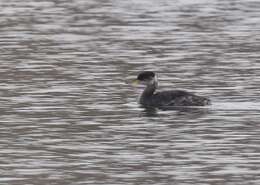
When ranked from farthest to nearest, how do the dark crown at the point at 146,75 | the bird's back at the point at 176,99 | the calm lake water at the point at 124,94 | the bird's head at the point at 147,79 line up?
the dark crown at the point at 146,75
the bird's head at the point at 147,79
the bird's back at the point at 176,99
the calm lake water at the point at 124,94

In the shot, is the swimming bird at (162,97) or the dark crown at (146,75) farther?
the dark crown at (146,75)

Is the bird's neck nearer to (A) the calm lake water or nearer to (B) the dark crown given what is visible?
(B) the dark crown

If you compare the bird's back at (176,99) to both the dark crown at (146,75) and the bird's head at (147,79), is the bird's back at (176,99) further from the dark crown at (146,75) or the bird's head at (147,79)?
the dark crown at (146,75)

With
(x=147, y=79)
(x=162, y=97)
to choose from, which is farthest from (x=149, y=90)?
(x=162, y=97)

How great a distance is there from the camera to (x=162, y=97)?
33438mm

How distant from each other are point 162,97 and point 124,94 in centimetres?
223

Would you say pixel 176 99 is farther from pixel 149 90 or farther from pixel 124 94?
pixel 124 94

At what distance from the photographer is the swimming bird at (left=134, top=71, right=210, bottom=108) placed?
32.3 m

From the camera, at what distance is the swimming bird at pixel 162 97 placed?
106 ft

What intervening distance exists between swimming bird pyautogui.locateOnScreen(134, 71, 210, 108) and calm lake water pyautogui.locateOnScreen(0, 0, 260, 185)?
247 mm

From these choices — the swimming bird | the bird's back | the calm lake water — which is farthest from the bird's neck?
the calm lake water

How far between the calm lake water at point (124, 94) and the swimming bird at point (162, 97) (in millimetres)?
247

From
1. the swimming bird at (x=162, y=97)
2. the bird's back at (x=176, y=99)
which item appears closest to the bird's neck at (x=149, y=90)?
the swimming bird at (x=162, y=97)

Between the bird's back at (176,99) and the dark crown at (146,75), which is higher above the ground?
the dark crown at (146,75)
